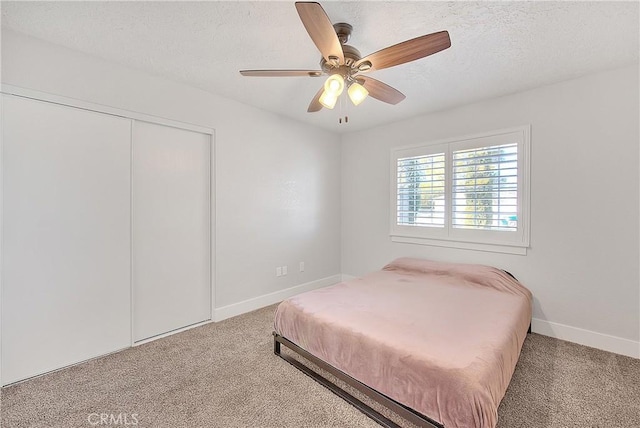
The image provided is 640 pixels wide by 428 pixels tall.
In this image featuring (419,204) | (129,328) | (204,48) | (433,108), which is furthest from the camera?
(419,204)

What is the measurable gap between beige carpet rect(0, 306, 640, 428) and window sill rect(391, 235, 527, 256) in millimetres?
921

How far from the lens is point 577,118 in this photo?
2607mm

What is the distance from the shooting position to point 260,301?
3.51 metres

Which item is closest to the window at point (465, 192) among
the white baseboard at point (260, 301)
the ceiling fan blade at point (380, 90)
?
the white baseboard at point (260, 301)

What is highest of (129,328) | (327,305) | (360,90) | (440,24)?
(440,24)

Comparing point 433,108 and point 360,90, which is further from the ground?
point 433,108

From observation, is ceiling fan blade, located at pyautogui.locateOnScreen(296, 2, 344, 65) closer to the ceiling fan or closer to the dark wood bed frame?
the ceiling fan

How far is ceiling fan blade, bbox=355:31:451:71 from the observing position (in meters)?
1.48

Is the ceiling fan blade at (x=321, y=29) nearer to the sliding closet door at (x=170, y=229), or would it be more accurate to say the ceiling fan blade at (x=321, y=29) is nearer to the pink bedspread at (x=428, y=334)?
the pink bedspread at (x=428, y=334)

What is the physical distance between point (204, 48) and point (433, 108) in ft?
8.33

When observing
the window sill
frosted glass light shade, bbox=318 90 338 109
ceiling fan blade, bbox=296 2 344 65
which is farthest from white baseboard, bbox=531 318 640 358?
ceiling fan blade, bbox=296 2 344 65

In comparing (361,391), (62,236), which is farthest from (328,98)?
(62,236)

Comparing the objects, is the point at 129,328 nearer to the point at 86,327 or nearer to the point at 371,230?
the point at 86,327

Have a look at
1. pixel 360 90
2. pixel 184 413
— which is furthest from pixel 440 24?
pixel 184 413
